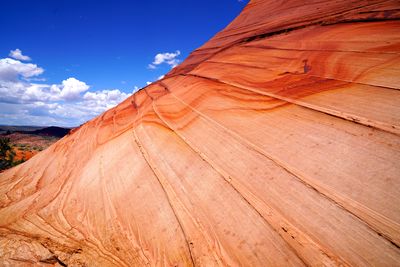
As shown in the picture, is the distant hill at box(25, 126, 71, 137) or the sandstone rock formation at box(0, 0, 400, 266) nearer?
the sandstone rock formation at box(0, 0, 400, 266)

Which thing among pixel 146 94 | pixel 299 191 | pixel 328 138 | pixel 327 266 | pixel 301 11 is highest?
pixel 301 11

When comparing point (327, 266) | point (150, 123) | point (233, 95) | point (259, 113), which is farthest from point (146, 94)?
point (327, 266)

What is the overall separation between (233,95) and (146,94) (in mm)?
1591

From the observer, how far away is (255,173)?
4.98ft

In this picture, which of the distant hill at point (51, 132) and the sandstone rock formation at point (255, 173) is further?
the distant hill at point (51, 132)

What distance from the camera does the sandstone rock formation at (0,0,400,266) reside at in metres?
1.17

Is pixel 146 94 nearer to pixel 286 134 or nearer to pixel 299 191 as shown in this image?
pixel 286 134

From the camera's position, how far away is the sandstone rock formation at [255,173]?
117 centimetres

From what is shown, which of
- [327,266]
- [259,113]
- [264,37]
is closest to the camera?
[327,266]

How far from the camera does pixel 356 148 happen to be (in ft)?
4.37

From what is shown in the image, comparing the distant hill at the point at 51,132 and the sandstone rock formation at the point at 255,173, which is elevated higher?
the sandstone rock formation at the point at 255,173

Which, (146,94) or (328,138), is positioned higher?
(146,94)

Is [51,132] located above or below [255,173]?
below

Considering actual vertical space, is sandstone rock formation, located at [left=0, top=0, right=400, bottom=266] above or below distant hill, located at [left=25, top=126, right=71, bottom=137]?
above
